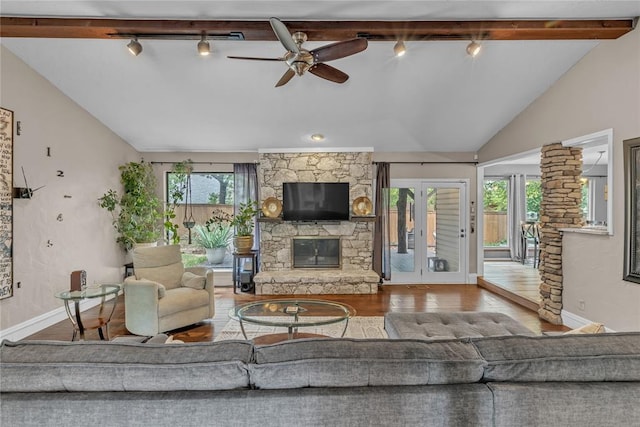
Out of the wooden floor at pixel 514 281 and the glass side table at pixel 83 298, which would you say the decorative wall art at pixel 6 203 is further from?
the wooden floor at pixel 514 281

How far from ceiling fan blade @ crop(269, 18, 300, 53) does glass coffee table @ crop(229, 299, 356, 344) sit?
2115 mm

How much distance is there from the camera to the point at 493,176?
8695 millimetres

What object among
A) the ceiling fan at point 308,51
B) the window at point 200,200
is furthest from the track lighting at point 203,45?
the window at point 200,200

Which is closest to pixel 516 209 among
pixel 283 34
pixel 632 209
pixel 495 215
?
pixel 495 215

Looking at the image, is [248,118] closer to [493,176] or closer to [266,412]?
[266,412]

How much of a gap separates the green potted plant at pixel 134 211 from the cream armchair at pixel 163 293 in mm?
1632

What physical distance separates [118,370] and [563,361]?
62.7 inches

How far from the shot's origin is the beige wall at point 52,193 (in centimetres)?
372

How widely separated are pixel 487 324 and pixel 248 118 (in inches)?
163

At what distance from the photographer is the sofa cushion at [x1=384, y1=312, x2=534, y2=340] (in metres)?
2.50

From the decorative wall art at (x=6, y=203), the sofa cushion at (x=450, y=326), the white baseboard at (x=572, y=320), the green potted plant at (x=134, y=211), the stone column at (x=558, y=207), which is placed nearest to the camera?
the sofa cushion at (x=450, y=326)

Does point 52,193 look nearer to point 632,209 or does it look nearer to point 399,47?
point 399,47

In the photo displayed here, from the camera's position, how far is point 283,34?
7.50 feet

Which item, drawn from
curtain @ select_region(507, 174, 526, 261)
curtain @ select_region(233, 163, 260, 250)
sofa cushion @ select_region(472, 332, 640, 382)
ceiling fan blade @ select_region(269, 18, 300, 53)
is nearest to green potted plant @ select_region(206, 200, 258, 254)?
curtain @ select_region(233, 163, 260, 250)
